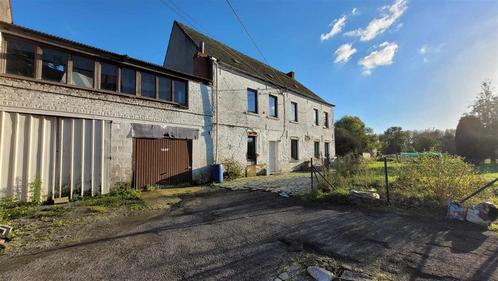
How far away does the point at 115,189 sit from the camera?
8.84 meters

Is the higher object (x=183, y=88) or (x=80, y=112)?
(x=183, y=88)

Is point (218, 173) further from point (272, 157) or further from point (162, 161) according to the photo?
point (272, 157)

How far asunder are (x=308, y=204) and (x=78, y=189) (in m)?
7.37

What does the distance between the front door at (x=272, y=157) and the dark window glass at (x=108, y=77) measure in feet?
32.6

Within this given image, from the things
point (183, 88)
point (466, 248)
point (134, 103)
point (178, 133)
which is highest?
point (183, 88)

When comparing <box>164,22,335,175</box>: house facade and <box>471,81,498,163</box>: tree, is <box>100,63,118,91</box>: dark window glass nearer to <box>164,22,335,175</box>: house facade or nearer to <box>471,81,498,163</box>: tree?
<box>164,22,335,175</box>: house facade

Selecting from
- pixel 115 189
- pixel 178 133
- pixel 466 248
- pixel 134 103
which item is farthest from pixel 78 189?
pixel 466 248

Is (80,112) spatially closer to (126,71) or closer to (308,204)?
(126,71)

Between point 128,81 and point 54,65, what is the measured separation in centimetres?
235

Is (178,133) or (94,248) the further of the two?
(178,133)

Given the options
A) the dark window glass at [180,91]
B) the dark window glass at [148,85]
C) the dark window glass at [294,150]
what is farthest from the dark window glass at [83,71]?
the dark window glass at [294,150]

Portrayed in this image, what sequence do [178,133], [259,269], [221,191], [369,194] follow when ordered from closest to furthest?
1. [259,269]
2. [369,194]
3. [221,191]
4. [178,133]

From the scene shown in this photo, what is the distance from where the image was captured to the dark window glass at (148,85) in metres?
10.2

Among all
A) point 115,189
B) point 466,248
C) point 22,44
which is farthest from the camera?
point 115,189
